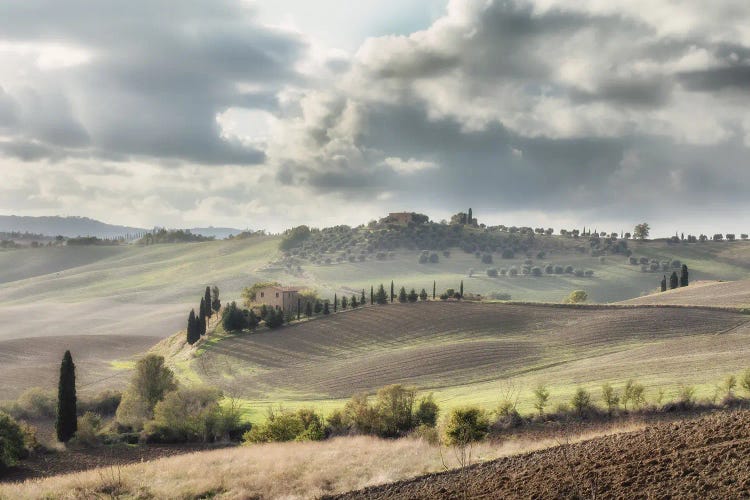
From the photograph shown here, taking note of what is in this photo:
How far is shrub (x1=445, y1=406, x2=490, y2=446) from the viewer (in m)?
28.3

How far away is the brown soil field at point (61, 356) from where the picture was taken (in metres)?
71.0

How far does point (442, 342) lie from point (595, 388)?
39625mm

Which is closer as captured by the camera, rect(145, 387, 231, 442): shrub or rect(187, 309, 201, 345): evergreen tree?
rect(145, 387, 231, 442): shrub

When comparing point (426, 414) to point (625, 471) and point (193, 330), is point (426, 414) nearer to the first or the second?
point (625, 471)

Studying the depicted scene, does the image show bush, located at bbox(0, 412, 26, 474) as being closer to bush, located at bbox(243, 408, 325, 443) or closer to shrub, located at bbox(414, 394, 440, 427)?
bush, located at bbox(243, 408, 325, 443)

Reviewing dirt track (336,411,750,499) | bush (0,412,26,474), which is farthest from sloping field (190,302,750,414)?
Result: bush (0,412,26,474)

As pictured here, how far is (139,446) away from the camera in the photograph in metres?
45.2

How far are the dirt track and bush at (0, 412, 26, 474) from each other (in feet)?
90.5

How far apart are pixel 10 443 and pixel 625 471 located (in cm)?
3690

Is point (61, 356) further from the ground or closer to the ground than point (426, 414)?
closer to the ground

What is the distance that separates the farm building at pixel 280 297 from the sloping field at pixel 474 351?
38.5 ft

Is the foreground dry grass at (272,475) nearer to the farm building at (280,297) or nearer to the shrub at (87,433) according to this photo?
the shrub at (87,433)

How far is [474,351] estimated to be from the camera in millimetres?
71312

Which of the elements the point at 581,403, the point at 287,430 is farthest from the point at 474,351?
the point at 287,430
